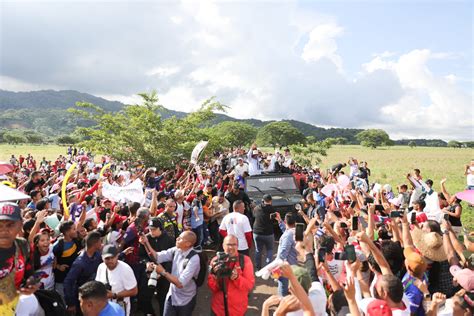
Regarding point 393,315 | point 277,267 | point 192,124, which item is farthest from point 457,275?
point 192,124

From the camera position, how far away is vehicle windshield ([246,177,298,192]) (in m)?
9.89

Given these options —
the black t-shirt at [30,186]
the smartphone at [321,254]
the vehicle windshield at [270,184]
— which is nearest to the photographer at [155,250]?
the smartphone at [321,254]

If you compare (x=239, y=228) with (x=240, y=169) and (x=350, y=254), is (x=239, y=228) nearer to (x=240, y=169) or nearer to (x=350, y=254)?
(x=350, y=254)

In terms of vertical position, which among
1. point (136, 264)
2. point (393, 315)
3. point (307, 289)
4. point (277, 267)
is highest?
point (277, 267)

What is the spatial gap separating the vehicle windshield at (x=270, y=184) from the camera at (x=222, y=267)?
6449 mm

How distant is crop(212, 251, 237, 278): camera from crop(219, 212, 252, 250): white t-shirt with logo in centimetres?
244

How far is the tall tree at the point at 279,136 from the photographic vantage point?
73250mm

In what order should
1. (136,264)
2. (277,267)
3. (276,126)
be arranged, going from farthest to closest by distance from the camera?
(276,126), (136,264), (277,267)

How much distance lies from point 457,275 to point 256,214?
12.4ft

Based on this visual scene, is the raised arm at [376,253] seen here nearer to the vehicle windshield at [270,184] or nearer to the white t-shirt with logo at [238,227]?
the white t-shirt with logo at [238,227]

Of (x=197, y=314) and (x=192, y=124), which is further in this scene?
(x=192, y=124)

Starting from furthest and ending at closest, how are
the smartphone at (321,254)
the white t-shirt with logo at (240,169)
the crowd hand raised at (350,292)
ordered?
the white t-shirt with logo at (240,169), the smartphone at (321,254), the crowd hand raised at (350,292)

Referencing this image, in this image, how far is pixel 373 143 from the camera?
3558 inches

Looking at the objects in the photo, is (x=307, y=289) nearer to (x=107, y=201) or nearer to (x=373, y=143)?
(x=107, y=201)
